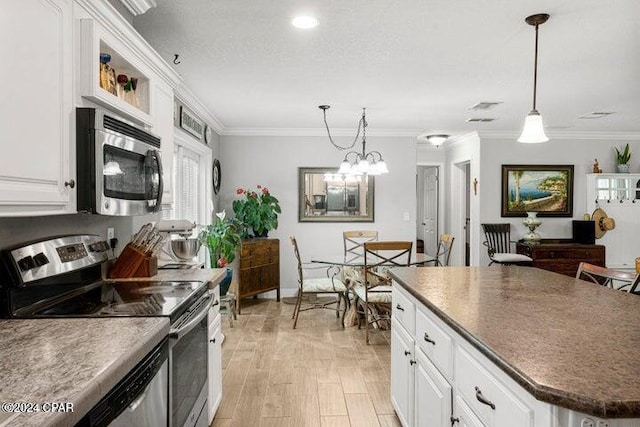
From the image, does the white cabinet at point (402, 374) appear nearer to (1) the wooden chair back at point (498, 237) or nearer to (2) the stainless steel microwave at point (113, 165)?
(2) the stainless steel microwave at point (113, 165)

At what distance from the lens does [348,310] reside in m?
4.83

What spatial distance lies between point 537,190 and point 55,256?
634 centimetres

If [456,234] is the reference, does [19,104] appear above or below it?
above

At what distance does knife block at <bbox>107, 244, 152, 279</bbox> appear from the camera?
7.64 feet

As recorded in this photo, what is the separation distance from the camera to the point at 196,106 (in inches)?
178

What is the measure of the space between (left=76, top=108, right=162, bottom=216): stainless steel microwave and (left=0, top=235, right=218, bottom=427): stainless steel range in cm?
27

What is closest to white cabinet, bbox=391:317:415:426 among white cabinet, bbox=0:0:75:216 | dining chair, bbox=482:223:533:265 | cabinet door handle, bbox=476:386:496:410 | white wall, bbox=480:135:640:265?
cabinet door handle, bbox=476:386:496:410

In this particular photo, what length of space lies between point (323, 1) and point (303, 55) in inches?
33.1

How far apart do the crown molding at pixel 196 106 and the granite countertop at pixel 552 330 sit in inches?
103

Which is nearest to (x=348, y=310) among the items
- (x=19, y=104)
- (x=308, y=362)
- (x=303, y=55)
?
(x=308, y=362)

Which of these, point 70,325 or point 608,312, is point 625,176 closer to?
point 608,312

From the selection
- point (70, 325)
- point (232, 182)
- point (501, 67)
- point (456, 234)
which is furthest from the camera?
point (456, 234)

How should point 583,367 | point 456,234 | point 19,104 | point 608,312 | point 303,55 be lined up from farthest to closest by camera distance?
point 456,234 < point 303,55 < point 608,312 < point 19,104 < point 583,367

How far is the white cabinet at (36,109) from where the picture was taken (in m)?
1.28
